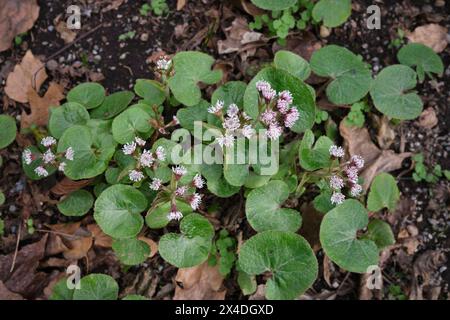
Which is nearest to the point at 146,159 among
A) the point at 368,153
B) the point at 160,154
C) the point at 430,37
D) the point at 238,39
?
the point at 160,154

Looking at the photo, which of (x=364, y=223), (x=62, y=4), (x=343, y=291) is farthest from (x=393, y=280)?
(x=62, y=4)

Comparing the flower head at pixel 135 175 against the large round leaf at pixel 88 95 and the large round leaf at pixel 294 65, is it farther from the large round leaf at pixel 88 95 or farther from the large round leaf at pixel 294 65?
the large round leaf at pixel 294 65

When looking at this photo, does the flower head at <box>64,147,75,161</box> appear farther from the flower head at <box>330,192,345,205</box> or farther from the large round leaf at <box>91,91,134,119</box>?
the flower head at <box>330,192,345,205</box>

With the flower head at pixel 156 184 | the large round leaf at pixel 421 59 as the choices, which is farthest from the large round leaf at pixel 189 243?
the large round leaf at pixel 421 59

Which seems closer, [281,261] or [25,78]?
[281,261]

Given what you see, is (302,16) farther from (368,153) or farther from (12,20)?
(12,20)

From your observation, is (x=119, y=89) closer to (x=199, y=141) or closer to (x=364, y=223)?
(x=199, y=141)
